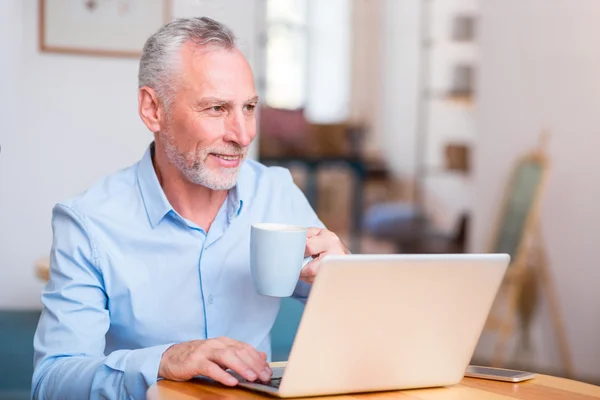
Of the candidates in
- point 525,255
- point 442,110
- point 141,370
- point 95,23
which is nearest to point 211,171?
point 141,370

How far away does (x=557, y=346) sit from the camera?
417cm

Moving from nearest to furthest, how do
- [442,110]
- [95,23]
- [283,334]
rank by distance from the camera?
[283,334] → [95,23] → [442,110]

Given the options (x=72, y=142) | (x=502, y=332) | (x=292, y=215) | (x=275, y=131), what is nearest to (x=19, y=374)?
(x=72, y=142)

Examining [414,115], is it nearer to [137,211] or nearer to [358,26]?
[358,26]

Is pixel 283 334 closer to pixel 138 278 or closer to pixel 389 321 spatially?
pixel 138 278

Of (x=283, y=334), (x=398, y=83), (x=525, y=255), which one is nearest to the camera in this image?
(x=283, y=334)

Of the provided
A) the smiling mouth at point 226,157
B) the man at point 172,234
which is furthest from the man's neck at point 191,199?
the smiling mouth at point 226,157

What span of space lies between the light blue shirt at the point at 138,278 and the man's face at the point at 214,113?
0.31ft

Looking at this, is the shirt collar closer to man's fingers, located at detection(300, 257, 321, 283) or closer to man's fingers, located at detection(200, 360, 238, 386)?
man's fingers, located at detection(300, 257, 321, 283)

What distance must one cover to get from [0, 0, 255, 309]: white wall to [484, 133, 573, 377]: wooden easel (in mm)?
1488

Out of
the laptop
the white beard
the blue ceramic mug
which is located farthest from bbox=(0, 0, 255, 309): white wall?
the laptop

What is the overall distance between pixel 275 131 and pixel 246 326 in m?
6.65

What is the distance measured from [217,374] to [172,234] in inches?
16.9

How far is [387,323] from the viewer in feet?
3.69
